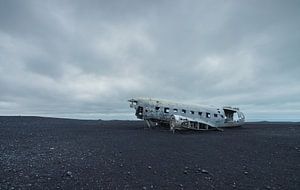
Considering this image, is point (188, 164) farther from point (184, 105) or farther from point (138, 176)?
point (184, 105)

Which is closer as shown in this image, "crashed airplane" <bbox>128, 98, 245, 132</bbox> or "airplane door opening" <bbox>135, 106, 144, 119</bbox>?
"crashed airplane" <bbox>128, 98, 245, 132</bbox>

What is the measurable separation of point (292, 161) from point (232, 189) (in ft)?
27.8

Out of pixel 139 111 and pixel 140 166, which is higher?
pixel 139 111

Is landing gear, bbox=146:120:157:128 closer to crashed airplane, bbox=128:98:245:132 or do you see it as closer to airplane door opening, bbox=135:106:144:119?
crashed airplane, bbox=128:98:245:132

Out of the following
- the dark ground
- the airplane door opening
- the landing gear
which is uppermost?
the airplane door opening

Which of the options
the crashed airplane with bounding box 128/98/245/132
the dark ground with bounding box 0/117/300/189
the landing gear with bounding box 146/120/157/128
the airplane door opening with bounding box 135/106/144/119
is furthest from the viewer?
the landing gear with bounding box 146/120/157/128

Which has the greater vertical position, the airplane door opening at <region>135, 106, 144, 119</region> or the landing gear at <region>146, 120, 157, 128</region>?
the airplane door opening at <region>135, 106, 144, 119</region>

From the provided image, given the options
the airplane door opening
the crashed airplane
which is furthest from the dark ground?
the airplane door opening

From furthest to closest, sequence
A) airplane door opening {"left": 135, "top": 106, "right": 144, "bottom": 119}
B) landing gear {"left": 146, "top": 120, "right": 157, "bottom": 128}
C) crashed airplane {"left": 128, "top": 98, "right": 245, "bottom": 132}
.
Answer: landing gear {"left": 146, "top": 120, "right": 157, "bottom": 128} < airplane door opening {"left": 135, "top": 106, "right": 144, "bottom": 119} < crashed airplane {"left": 128, "top": 98, "right": 245, "bottom": 132}

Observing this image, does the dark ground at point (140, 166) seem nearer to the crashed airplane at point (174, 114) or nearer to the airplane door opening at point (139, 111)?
the crashed airplane at point (174, 114)

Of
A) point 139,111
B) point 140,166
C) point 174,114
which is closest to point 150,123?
point 139,111

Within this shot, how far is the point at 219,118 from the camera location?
1832 inches

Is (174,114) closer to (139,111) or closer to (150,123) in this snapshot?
(150,123)

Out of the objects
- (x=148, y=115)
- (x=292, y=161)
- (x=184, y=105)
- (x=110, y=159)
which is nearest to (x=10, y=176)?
(x=110, y=159)
